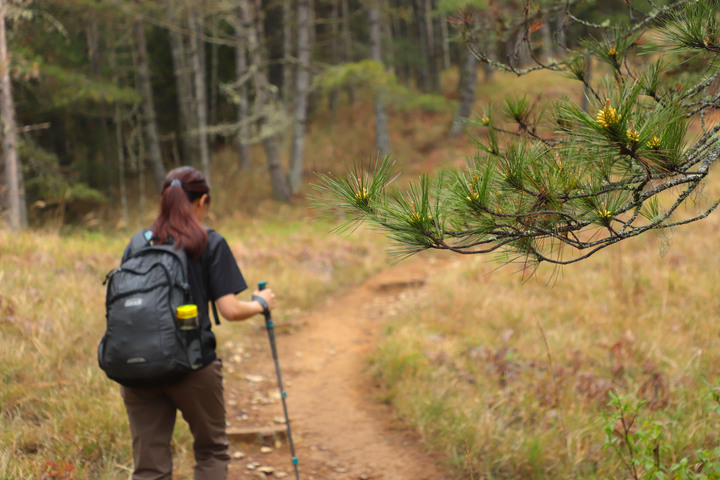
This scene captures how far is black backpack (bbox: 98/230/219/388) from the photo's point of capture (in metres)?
2.47

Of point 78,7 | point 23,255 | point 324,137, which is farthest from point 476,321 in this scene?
point 324,137

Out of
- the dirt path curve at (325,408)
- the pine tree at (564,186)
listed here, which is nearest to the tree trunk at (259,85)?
the dirt path curve at (325,408)

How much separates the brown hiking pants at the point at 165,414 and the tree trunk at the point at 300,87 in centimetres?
1281

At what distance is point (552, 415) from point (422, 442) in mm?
1055

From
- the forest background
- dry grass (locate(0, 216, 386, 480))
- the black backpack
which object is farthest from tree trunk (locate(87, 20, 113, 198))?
the black backpack

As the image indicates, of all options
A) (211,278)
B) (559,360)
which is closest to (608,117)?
(211,278)

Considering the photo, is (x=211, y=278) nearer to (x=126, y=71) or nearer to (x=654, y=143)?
(x=654, y=143)

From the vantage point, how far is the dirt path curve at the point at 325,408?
4.04 m

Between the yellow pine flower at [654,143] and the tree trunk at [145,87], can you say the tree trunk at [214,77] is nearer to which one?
the tree trunk at [145,87]

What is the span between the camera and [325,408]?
198 inches

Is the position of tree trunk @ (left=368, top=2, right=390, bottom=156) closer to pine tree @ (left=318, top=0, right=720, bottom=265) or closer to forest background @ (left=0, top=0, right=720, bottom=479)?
forest background @ (left=0, top=0, right=720, bottom=479)

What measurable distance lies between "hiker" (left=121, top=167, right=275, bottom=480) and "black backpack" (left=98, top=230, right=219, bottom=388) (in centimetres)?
13

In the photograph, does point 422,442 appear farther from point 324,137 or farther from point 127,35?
point 324,137

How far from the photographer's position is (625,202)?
1.86 m
